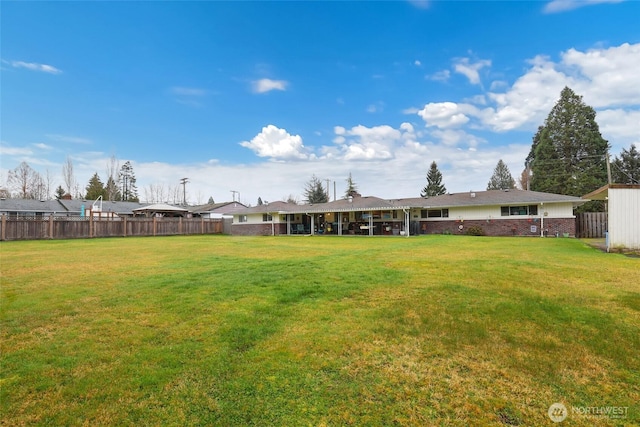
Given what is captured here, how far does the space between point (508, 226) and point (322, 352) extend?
959 inches

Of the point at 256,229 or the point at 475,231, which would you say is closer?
the point at 475,231

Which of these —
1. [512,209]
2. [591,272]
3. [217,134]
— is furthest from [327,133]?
[591,272]

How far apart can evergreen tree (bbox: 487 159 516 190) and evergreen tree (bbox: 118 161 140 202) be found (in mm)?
68469

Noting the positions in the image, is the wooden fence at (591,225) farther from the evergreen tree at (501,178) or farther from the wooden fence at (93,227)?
the evergreen tree at (501,178)

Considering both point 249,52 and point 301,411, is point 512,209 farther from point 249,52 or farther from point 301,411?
point 301,411

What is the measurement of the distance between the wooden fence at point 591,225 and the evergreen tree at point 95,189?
61493mm

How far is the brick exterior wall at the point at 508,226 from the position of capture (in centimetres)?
2109

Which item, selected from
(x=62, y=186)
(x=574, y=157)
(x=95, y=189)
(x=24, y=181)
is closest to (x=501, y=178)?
(x=574, y=157)

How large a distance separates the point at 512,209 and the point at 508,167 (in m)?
39.4

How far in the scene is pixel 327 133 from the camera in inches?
1094

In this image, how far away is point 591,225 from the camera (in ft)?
69.1

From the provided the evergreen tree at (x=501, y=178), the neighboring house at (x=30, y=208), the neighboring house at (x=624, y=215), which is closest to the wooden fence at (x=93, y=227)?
the neighboring house at (x=30, y=208)

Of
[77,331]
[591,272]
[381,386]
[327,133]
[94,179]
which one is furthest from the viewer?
[94,179]

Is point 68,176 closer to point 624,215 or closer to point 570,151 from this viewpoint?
point 624,215
